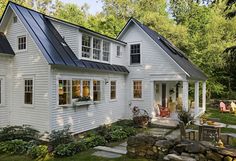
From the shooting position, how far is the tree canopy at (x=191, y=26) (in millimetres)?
25695

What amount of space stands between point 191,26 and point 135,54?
21790 mm

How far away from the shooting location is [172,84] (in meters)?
20.8

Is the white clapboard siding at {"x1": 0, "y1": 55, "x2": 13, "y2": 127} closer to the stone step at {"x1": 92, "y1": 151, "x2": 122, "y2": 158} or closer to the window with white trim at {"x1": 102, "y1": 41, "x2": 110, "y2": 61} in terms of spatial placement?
the stone step at {"x1": 92, "y1": 151, "x2": 122, "y2": 158}

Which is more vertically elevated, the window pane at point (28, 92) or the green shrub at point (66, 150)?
the window pane at point (28, 92)

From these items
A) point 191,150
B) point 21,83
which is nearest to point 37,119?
point 21,83

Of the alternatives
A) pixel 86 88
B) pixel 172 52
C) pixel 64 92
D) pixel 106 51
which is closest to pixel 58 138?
pixel 64 92

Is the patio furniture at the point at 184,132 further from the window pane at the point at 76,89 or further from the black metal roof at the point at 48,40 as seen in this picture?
the black metal roof at the point at 48,40

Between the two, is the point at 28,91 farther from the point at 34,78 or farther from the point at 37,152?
the point at 37,152

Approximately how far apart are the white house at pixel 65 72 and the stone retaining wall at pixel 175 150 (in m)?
4.27

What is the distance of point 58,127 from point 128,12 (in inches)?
1191

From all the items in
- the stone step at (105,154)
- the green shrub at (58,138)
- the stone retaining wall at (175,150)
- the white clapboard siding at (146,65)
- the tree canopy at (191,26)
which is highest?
the tree canopy at (191,26)

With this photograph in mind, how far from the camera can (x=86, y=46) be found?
1303 cm

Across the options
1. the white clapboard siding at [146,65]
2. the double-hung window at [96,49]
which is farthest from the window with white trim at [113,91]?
the double-hung window at [96,49]

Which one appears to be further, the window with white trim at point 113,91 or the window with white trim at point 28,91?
the window with white trim at point 113,91
